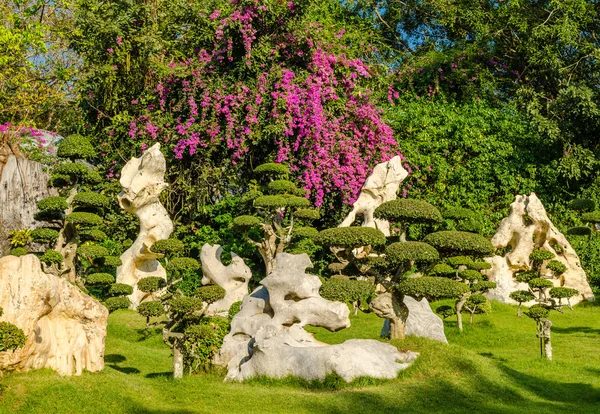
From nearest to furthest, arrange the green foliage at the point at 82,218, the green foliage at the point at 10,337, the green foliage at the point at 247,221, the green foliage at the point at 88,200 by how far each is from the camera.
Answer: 1. the green foliage at the point at 10,337
2. the green foliage at the point at 82,218
3. the green foliage at the point at 88,200
4. the green foliage at the point at 247,221

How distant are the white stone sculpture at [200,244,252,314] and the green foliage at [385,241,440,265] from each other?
5459 mm

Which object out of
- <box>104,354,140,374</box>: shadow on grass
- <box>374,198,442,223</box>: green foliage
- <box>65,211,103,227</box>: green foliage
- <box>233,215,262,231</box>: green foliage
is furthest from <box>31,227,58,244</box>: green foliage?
<box>374,198,442,223</box>: green foliage

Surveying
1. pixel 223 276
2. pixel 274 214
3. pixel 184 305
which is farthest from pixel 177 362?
pixel 274 214

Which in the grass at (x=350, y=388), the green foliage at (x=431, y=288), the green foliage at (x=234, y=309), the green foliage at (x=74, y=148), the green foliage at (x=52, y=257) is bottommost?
the grass at (x=350, y=388)

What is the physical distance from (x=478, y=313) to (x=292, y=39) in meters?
8.76

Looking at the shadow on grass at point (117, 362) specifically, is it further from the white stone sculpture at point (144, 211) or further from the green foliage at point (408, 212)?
the green foliage at point (408, 212)

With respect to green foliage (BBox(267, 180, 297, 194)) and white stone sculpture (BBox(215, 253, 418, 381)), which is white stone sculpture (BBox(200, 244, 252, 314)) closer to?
green foliage (BBox(267, 180, 297, 194))

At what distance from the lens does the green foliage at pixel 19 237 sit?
16891mm

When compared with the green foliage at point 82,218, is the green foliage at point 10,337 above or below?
below

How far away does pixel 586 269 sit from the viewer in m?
19.9

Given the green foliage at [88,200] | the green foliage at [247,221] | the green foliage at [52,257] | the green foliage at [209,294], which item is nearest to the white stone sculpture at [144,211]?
the green foliage at [247,221]

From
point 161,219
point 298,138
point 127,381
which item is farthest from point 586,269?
point 127,381

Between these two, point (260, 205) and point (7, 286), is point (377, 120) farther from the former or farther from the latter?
point (7, 286)

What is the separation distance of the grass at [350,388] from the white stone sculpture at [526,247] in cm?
447
